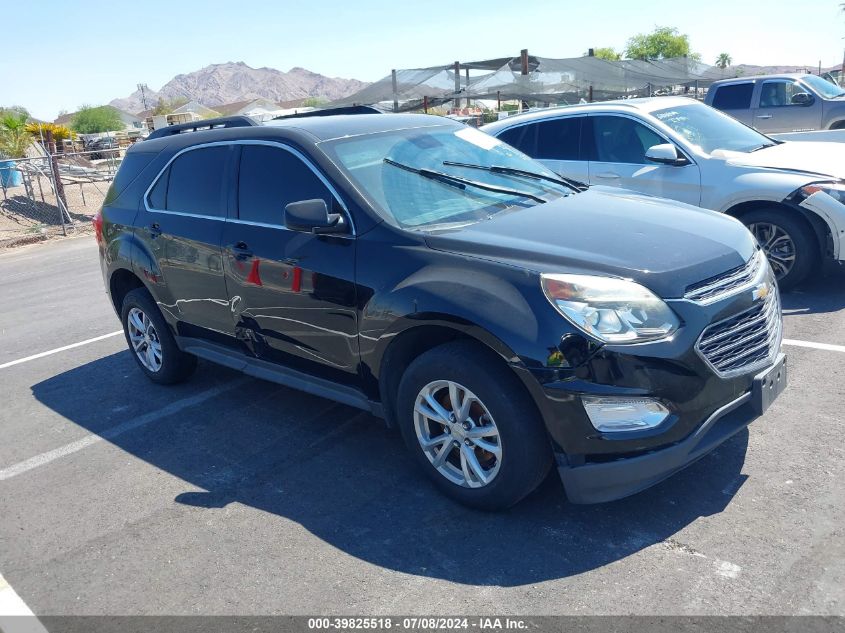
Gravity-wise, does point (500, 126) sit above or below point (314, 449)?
above

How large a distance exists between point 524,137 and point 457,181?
4016 millimetres

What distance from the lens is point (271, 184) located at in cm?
454

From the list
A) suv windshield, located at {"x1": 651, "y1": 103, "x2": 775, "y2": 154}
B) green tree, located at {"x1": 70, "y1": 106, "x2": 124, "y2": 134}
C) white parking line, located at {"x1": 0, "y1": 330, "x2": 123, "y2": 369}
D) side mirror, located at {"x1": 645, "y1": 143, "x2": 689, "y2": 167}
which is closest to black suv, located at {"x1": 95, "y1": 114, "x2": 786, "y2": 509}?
side mirror, located at {"x1": 645, "y1": 143, "x2": 689, "y2": 167}

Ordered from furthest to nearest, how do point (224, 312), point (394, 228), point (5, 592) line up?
point (224, 312), point (394, 228), point (5, 592)

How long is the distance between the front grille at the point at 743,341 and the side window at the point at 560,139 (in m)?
4.40

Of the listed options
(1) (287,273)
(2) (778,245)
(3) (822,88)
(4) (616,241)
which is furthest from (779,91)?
(1) (287,273)

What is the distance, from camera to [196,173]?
5.10 metres

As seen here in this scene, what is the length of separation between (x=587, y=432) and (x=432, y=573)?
0.90 meters

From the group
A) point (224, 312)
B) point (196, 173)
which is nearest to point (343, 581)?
point (224, 312)

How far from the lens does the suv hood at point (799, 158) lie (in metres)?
6.68

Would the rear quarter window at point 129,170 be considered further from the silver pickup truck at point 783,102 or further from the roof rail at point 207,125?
the silver pickup truck at point 783,102

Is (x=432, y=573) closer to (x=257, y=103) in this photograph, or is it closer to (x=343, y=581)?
(x=343, y=581)

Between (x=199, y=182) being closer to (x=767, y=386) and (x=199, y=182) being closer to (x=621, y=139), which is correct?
(x=767, y=386)

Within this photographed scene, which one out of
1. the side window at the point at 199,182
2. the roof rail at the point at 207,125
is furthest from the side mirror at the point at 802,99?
the side window at the point at 199,182
